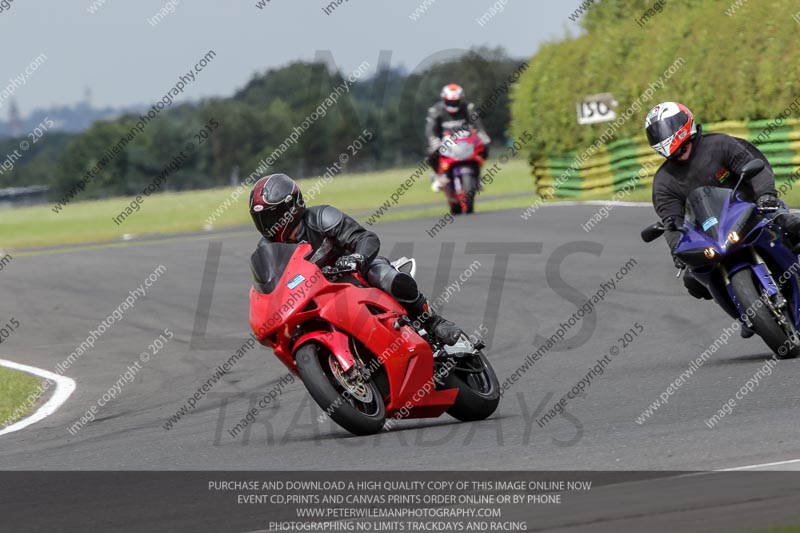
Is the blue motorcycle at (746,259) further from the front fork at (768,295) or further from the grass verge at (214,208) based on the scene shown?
the grass verge at (214,208)

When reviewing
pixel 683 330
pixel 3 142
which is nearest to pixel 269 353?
pixel 683 330

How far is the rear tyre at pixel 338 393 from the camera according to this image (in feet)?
24.6

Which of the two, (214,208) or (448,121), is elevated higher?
(448,121)

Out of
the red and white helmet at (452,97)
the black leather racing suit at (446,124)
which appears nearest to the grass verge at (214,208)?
the black leather racing suit at (446,124)

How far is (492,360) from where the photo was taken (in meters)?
11.4

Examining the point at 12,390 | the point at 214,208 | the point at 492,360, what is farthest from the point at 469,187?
the point at 214,208

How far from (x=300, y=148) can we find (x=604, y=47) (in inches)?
3194

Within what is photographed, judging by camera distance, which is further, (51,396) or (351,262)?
(51,396)

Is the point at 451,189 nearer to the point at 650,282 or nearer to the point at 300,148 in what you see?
the point at 650,282

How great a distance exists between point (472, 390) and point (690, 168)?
7.90 ft

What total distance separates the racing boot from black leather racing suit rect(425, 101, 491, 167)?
16.5 m

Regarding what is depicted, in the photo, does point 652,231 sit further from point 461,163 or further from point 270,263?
point 461,163

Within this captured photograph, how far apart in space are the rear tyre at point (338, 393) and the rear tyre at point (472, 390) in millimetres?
548

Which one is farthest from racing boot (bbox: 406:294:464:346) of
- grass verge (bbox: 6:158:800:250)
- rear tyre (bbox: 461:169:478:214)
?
rear tyre (bbox: 461:169:478:214)
